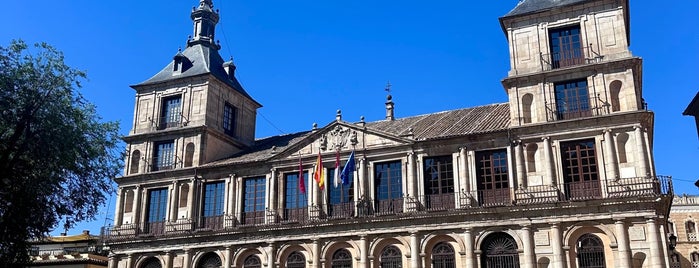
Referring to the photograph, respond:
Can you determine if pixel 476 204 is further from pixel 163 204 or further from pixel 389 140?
pixel 163 204

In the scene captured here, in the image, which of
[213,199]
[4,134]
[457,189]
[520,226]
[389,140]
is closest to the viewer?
[4,134]

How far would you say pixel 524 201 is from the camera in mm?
24547

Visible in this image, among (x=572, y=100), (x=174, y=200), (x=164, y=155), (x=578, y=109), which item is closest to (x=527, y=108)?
(x=572, y=100)

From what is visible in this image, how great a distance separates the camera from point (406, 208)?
1041 inches

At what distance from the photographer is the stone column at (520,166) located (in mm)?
24938

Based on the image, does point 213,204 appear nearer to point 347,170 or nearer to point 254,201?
point 254,201

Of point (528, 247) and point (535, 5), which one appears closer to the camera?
point (528, 247)

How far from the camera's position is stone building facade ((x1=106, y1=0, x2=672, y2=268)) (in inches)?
931

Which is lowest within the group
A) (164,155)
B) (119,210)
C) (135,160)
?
(119,210)

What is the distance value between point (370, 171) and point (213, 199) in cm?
822

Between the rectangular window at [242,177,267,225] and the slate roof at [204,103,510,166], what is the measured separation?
105cm

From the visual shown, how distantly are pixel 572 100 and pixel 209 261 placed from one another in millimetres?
17471

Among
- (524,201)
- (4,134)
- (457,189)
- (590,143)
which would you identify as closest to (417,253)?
(457,189)

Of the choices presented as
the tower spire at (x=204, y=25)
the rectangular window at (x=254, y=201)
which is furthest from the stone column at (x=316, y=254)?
the tower spire at (x=204, y=25)
